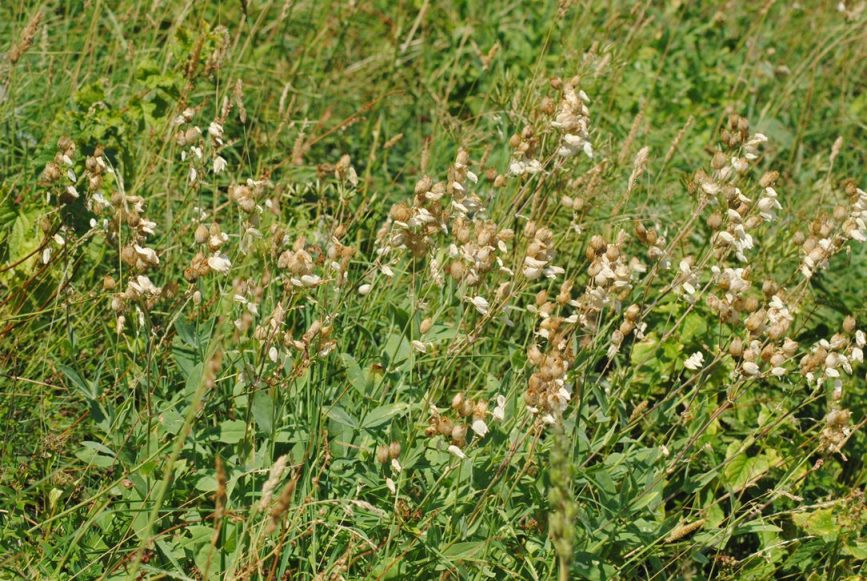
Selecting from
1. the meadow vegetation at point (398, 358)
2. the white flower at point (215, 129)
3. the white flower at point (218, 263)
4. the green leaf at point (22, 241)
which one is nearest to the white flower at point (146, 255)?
the meadow vegetation at point (398, 358)

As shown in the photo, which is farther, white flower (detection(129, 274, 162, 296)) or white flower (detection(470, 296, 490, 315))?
white flower (detection(470, 296, 490, 315))

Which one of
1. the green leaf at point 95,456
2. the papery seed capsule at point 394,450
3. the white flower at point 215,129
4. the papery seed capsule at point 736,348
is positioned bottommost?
the green leaf at point 95,456

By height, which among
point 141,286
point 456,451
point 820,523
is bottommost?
point 820,523

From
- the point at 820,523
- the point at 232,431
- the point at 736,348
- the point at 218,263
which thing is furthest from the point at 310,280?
the point at 820,523

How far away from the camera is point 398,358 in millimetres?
2426

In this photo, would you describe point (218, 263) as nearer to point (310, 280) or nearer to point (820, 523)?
point (310, 280)

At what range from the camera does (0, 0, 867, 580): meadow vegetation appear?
2.11 metres

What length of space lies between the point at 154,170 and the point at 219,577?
1.45 m

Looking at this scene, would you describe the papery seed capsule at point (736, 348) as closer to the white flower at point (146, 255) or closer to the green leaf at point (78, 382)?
the white flower at point (146, 255)

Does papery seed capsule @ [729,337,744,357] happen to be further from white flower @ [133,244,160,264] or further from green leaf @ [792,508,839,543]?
white flower @ [133,244,160,264]

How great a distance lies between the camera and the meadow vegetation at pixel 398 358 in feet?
6.92

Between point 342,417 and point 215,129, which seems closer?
point 342,417

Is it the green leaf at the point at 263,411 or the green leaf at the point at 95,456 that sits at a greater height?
the green leaf at the point at 263,411

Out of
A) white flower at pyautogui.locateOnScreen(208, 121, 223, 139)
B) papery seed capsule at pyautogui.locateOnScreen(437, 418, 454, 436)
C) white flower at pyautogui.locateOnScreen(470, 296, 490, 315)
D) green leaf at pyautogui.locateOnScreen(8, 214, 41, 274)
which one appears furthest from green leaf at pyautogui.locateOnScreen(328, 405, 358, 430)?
green leaf at pyautogui.locateOnScreen(8, 214, 41, 274)
